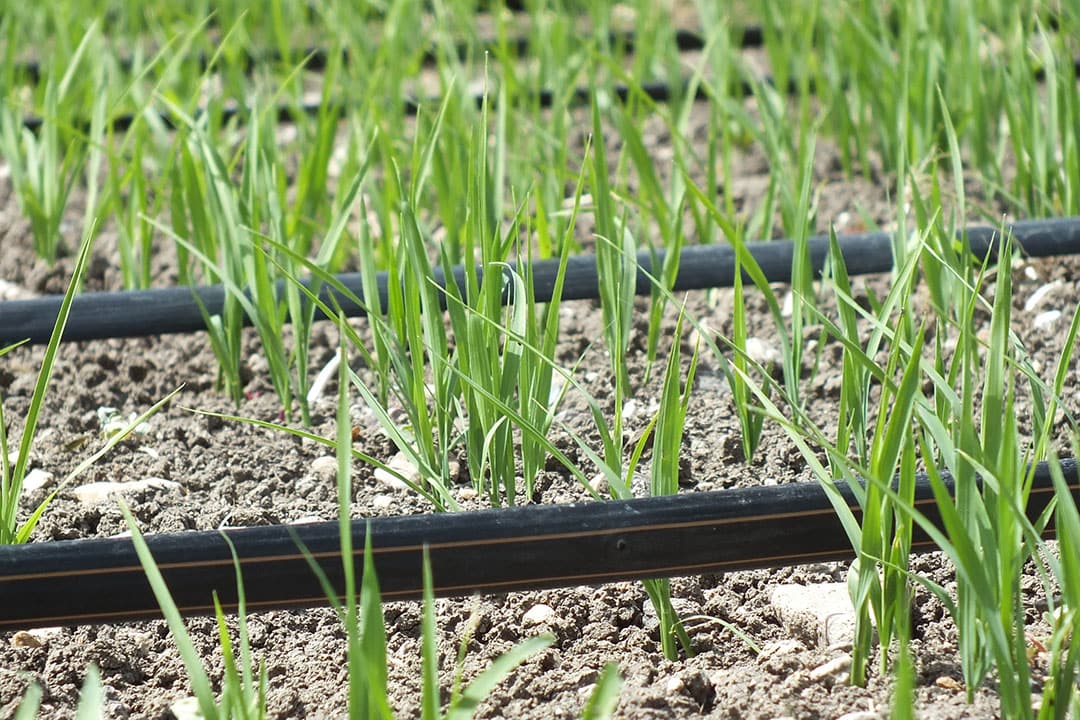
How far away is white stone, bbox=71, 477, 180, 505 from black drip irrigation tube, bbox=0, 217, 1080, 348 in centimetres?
22

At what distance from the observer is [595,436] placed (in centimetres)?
137

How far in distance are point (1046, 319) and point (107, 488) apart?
3.95ft

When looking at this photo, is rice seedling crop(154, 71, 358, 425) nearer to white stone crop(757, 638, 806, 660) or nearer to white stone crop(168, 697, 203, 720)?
white stone crop(168, 697, 203, 720)

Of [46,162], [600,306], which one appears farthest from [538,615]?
[46,162]

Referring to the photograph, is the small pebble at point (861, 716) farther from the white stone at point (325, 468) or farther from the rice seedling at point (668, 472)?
the white stone at point (325, 468)

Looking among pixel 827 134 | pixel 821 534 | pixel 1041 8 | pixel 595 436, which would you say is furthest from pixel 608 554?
pixel 1041 8

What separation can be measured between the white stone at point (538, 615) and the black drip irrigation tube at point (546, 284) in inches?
18.8

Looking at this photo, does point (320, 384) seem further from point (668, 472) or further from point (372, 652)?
point (372, 652)

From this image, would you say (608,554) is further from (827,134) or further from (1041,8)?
(1041,8)

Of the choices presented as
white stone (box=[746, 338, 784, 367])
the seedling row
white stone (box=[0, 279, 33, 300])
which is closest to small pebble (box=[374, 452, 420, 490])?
the seedling row

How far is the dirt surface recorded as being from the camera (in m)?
0.93

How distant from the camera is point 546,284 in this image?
4.71 feet

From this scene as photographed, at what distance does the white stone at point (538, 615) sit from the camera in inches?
41.1

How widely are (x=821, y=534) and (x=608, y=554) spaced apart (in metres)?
0.18
